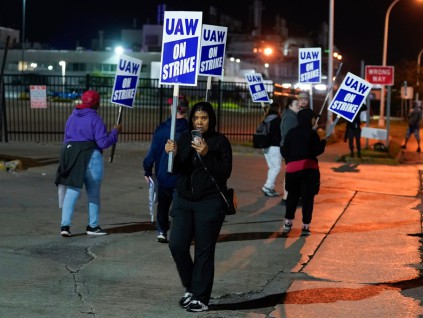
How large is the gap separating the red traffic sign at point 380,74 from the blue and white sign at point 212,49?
15.2 meters

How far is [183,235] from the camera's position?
231 inches

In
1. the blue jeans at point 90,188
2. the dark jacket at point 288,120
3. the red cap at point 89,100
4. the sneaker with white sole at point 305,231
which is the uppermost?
the red cap at point 89,100

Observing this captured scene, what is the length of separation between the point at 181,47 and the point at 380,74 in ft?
61.2

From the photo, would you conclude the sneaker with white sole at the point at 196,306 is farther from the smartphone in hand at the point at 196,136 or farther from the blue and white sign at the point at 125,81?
the blue and white sign at the point at 125,81

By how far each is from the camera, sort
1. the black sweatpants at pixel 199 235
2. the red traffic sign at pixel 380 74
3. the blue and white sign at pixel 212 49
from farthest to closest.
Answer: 1. the red traffic sign at pixel 380 74
2. the blue and white sign at pixel 212 49
3. the black sweatpants at pixel 199 235

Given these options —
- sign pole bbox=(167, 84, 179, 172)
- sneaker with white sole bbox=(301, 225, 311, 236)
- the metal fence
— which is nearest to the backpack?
sneaker with white sole bbox=(301, 225, 311, 236)

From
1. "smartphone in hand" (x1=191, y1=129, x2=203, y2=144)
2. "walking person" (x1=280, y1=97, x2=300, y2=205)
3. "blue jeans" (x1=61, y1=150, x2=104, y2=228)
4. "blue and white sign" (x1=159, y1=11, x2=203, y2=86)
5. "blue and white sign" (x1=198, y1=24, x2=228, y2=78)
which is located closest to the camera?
"smartphone in hand" (x1=191, y1=129, x2=203, y2=144)

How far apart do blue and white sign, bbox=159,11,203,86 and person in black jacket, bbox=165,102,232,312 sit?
891mm

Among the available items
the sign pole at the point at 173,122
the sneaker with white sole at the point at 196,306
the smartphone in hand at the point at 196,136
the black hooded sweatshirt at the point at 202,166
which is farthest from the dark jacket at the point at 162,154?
the sneaker with white sole at the point at 196,306

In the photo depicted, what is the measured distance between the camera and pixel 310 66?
16.2 meters

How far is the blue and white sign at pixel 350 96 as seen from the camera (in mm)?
12000

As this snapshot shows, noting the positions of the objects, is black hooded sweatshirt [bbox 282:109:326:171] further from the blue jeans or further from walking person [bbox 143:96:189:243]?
the blue jeans

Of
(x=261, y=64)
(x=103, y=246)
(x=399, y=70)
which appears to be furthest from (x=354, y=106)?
(x=261, y=64)

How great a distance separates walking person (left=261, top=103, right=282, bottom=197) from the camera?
1239 cm
